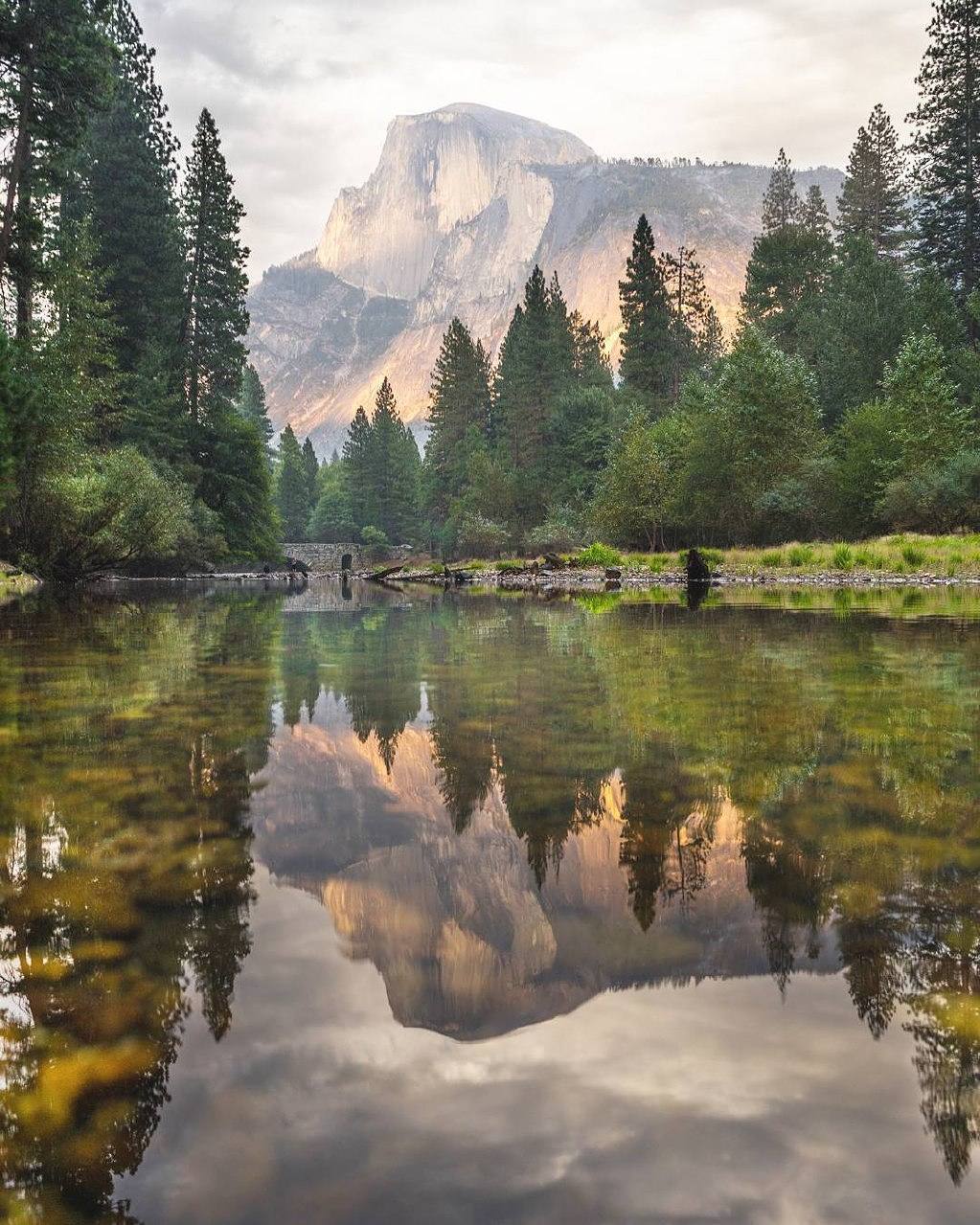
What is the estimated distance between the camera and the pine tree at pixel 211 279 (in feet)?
186

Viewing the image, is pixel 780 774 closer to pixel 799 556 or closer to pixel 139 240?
pixel 799 556

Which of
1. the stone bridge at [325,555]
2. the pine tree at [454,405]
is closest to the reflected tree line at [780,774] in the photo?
the stone bridge at [325,555]

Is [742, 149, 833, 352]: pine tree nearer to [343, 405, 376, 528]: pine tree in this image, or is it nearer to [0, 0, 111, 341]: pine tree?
[0, 0, 111, 341]: pine tree

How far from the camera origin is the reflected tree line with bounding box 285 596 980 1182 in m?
3.00

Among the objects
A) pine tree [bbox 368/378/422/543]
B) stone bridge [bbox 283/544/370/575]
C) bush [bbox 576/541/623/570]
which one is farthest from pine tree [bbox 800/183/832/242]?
pine tree [bbox 368/378/422/543]

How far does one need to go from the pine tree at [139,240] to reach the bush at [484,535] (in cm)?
2578

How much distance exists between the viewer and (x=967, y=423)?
44500mm

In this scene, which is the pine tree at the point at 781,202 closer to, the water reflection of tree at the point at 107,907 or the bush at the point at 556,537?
the bush at the point at 556,537

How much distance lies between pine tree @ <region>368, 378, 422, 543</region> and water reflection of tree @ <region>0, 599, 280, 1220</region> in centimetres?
10557

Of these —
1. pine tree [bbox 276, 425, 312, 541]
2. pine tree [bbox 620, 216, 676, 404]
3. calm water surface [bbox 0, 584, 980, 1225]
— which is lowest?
calm water surface [bbox 0, 584, 980, 1225]

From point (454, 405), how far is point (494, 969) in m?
98.8

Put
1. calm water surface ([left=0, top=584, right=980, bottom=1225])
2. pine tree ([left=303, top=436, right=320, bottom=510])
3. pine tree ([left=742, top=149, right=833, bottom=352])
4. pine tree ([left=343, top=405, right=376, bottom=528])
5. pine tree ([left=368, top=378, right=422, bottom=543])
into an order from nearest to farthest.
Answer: calm water surface ([left=0, top=584, right=980, bottom=1225]) → pine tree ([left=742, top=149, right=833, bottom=352]) → pine tree ([left=368, top=378, right=422, bottom=543]) → pine tree ([left=343, top=405, right=376, bottom=528]) → pine tree ([left=303, top=436, right=320, bottom=510])

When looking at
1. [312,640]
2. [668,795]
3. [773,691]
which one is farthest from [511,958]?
[312,640]

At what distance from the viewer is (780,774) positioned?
547cm
